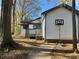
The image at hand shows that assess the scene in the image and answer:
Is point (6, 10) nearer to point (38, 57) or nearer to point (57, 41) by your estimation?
point (38, 57)

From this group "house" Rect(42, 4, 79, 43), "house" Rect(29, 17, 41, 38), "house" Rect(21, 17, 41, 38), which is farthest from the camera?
"house" Rect(21, 17, 41, 38)

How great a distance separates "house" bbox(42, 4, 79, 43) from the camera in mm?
27344

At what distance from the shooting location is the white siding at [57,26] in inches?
1078

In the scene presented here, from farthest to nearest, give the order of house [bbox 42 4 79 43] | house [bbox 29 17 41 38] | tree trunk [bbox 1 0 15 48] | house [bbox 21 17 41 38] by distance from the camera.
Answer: house [bbox 21 17 41 38], house [bbox 29 17 41 38], house [bbox 42 4 79 43], tree trunk [bbox 1 0 15 48]

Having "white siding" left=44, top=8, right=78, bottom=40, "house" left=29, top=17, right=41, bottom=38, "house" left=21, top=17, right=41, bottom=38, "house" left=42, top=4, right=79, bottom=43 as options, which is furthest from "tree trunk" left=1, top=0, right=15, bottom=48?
"house" left=21, top=17, right=41, bottom=38

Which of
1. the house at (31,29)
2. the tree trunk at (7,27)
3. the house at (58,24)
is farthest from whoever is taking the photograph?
the house at (31,29)

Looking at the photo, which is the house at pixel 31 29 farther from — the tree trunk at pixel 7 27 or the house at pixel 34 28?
the tree trunk at pixel 7 27

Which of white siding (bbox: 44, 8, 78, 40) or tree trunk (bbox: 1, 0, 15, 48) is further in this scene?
white siding (bbox: 44, 8, 78, 40)

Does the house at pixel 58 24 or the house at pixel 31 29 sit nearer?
the house at pixel 58 24

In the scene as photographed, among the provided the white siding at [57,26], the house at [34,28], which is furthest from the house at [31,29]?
the white siding at [57,26]

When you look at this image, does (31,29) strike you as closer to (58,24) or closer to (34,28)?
(34,28)

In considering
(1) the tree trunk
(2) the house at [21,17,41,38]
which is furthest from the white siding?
(2) the house at [21,17,41,38]

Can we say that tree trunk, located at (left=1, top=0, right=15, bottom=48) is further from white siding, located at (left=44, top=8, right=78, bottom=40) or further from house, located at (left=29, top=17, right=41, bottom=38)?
house, located at (left=29, top=17, right=41, bottom=38)

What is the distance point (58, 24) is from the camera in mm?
27344
